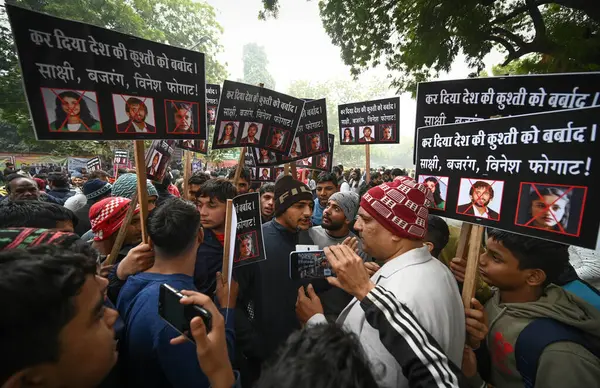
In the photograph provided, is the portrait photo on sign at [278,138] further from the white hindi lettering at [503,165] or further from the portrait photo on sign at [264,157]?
the white hindi lettering at [503,165]

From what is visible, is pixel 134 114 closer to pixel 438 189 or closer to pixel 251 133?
pixel 251 133

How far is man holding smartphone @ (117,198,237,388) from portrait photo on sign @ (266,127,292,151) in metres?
1.71

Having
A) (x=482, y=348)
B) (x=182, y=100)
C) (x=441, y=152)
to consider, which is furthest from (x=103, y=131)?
(x=482, y=348)

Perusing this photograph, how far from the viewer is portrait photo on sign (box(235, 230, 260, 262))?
2.13 metres

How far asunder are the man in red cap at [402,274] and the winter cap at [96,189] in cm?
395

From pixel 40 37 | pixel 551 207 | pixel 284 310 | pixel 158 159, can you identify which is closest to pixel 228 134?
pixel 158 159

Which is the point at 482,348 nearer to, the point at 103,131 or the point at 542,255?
the point at 542,255

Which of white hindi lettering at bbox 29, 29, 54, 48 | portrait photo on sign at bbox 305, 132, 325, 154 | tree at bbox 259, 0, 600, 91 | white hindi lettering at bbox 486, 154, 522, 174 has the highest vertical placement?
tree at bbox 259, 0, 600, 91

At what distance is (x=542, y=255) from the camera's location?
6.03 ft

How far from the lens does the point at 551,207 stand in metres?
1.42

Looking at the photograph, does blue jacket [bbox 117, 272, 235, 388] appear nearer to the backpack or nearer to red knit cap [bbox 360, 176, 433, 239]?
red knit cap [bbox 360, 176, 433, 239]

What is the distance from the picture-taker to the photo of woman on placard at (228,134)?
3133mm

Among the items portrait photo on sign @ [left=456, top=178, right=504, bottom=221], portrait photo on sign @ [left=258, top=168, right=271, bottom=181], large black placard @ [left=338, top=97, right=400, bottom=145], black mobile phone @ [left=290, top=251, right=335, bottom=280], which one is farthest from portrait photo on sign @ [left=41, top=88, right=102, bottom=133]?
large black placard @ [left=338, top=97, right=400, bottom=145]

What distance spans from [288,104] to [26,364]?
10.3 feet
